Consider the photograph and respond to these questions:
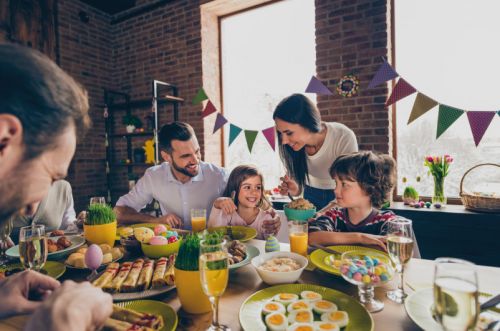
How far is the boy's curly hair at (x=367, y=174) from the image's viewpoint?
A: 1.69 meters

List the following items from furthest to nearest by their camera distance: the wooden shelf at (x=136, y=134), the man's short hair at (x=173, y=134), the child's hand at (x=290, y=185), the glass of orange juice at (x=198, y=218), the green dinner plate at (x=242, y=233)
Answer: the wooden shelf at (x=136, y=134), the child's hand at (x=290, y=185), the man's short hair at (x=173, y=134), the glass of orange juice at (x=198, y=218), the green dinner plate at (x=242, y=233)

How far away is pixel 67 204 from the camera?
2186 millimetres

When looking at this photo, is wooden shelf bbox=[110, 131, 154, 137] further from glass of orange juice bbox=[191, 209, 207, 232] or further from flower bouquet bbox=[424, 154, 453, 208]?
flower bouquet bbox=[424, 154, 453, 208]

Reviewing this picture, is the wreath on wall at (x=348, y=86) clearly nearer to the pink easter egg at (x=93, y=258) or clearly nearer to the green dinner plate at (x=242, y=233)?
the green dinner plate at (x=242, y=233)

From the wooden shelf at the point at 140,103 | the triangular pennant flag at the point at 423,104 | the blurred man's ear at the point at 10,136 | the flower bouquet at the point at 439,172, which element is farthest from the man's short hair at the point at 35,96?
the wooden shelf at the point at 140,103

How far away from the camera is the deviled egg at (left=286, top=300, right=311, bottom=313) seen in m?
0.82

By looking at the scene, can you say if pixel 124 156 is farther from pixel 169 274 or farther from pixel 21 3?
pixel 169 274

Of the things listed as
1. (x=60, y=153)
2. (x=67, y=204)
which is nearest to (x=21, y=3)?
(x=67, y=204)

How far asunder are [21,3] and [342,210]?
4.75 meters

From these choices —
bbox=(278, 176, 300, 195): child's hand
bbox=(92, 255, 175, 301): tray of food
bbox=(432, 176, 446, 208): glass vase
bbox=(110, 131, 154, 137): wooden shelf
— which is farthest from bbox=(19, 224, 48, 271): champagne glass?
bbox=(110, 131, 154, 137): wooden shelf

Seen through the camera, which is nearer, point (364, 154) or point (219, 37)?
point (364, 154)

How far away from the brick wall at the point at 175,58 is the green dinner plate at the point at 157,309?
2793mm

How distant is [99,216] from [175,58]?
3.52m

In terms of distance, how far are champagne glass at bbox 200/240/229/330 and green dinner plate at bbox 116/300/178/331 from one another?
0.10 meters
